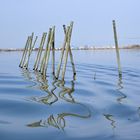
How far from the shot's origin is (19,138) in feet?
30.3

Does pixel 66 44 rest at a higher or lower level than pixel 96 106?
higher

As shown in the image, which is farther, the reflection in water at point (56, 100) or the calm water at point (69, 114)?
the reflection in water at point (56, 100)

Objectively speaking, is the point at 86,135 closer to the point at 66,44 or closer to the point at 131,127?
the point at 131,127

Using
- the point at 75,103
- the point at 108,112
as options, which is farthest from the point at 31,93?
the point at 108,112

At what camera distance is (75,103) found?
48.1 ft

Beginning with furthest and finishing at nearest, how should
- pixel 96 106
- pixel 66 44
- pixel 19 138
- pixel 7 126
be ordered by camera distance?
1. pixel 66 44
2. pixel 96 106
3. pixel 7 126
4. pixel 19 138

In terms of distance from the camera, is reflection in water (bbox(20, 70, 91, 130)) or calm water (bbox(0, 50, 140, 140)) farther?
reflection in water (bbox(20, 70, 91, 130))

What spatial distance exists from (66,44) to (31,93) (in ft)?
19.9

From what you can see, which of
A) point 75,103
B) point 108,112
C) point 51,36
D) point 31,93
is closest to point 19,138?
point 108,112

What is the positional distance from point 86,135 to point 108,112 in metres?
3.27

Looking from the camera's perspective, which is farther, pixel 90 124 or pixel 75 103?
pixel 75 103

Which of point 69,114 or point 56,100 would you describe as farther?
point 56,100

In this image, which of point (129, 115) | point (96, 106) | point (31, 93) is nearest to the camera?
point (129, 115)

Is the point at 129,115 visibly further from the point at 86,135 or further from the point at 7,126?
the point at 7,126
